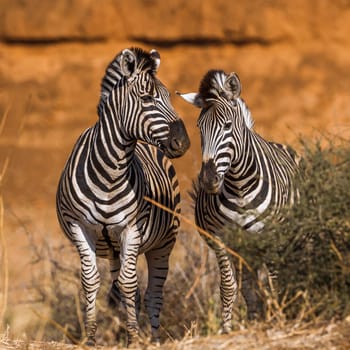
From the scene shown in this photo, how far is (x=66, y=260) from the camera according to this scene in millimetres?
13789

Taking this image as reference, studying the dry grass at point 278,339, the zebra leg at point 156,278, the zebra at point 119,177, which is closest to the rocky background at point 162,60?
the zebra leg at point 156,278

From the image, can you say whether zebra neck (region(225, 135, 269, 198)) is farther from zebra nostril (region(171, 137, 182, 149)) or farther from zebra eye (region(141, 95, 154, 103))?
zebra eye (region(141, 95, 154, 103))

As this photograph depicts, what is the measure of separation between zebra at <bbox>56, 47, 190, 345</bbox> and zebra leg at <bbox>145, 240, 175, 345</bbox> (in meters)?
0.97

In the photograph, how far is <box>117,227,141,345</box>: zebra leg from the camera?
9.05 metres

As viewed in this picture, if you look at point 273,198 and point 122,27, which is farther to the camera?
point 122,27

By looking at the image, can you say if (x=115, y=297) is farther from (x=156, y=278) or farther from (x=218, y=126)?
(x=218, y=126)

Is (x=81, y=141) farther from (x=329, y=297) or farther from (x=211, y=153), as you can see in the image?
(x=329, y=297)

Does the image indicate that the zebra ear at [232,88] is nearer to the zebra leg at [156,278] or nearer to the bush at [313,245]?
the bush at [313,245]

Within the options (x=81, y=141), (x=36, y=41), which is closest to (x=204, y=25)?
(x=36, y=41)

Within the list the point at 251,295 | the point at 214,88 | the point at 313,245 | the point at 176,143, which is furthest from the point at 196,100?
the point at 313,245

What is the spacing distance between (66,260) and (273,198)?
529 centimetres

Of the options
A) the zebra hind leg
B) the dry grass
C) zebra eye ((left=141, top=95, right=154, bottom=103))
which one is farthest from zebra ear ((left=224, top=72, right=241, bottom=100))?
the dry grass

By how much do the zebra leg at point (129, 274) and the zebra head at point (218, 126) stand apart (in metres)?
0.92

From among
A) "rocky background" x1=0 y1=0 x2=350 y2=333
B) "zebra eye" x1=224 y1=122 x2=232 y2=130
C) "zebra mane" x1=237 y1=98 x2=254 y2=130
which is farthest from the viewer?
"rocky background" x1=0 y1=0 x2=350 y2=333
